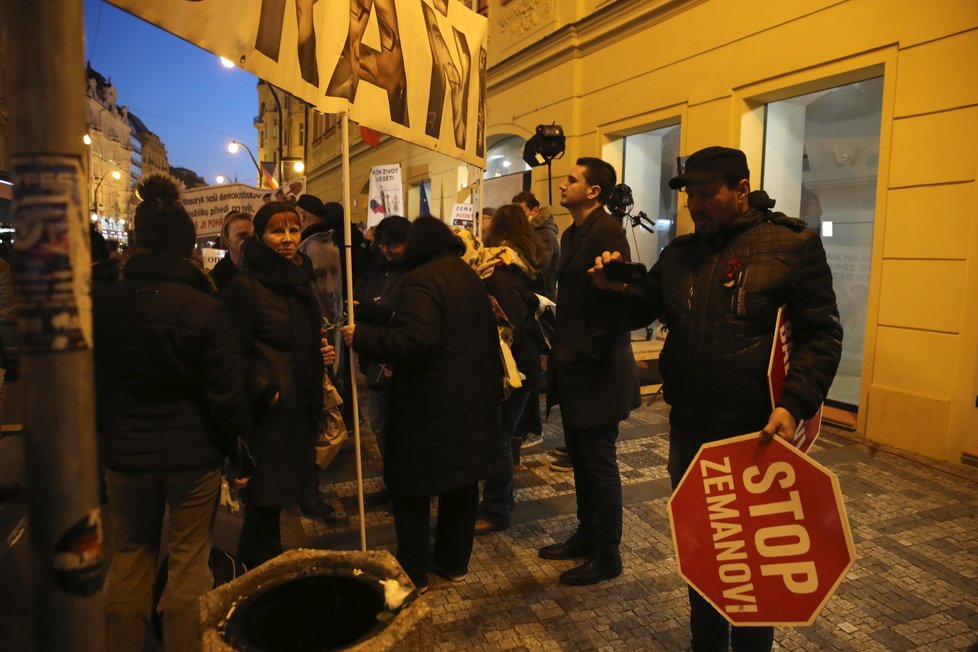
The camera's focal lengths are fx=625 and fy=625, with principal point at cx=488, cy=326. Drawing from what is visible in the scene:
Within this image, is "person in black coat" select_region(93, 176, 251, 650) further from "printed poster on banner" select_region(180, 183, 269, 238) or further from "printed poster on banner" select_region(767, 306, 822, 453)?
"printed poster on banner" select_region(180, 183, 269, 238)

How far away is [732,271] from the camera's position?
223 cm

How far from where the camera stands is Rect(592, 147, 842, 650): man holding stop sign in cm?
214

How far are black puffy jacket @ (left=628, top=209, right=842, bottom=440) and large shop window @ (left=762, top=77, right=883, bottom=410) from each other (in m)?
4.99

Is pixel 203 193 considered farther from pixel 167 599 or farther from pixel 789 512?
pixel 789 512

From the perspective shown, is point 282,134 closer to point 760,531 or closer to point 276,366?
point 276,366

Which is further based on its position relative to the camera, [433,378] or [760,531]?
[433,378]

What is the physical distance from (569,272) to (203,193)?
4570 millimetres

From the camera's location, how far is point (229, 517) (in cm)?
417

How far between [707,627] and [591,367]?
1337mm

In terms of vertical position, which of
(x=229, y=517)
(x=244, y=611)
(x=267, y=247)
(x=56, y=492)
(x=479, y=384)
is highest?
(x=267, y=247)

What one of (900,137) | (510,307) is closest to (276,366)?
(510,307)

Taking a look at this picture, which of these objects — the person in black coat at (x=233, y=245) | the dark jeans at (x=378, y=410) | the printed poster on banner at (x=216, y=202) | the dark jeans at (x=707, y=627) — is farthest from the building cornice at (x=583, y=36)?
the dark jeans at (x=707, y=627)

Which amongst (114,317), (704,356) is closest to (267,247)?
(114,317)

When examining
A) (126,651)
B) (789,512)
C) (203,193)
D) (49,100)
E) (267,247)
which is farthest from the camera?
(203,193)
